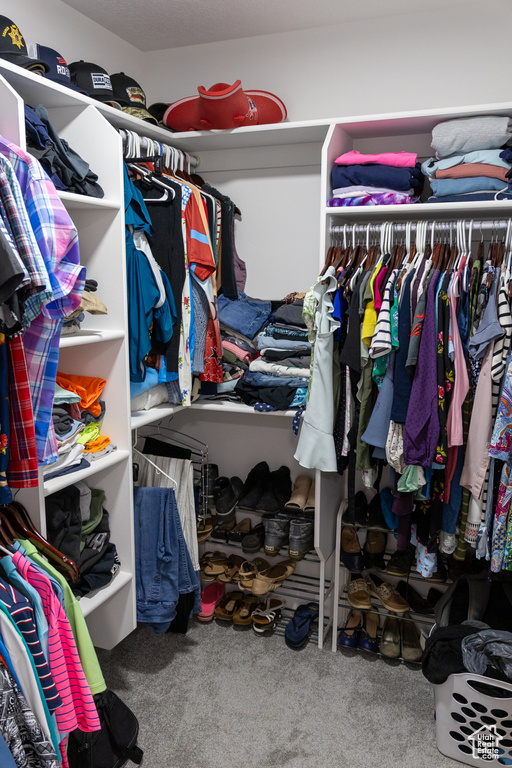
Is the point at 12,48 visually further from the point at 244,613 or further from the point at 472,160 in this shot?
the point at 244,613

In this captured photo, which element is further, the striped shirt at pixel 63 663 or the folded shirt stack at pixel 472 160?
the folded shirt stack at pixel 472 160

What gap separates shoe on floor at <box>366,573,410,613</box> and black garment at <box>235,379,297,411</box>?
3.07 ft

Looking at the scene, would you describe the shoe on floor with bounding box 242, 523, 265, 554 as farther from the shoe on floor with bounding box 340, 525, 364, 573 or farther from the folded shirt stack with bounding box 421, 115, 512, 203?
the folded shirt stack with bounding box 421, 115, 512, 203

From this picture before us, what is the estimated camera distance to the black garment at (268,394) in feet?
8.24

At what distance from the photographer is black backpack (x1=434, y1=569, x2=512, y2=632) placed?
7.41 ft

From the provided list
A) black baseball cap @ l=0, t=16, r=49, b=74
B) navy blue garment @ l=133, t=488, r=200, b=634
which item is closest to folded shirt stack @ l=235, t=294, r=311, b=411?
navy blue garment @ l=133, t=488, r=200, b=634

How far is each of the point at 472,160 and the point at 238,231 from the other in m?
1.17

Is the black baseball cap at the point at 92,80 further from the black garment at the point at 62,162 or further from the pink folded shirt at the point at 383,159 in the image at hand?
the pink folded shirt at the point at 383,159

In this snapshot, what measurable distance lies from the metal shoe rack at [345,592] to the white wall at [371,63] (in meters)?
1.81

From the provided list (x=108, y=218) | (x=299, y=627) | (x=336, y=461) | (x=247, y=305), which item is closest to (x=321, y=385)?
(x=336, y=461)

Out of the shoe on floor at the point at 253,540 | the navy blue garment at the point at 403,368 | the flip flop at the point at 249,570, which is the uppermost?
the navy blue garment at the point at 403,368

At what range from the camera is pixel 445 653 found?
2057 mm

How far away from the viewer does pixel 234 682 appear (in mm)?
2412

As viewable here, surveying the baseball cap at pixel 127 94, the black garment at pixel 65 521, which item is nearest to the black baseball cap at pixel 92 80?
the baseball cap at pixel 127 94
